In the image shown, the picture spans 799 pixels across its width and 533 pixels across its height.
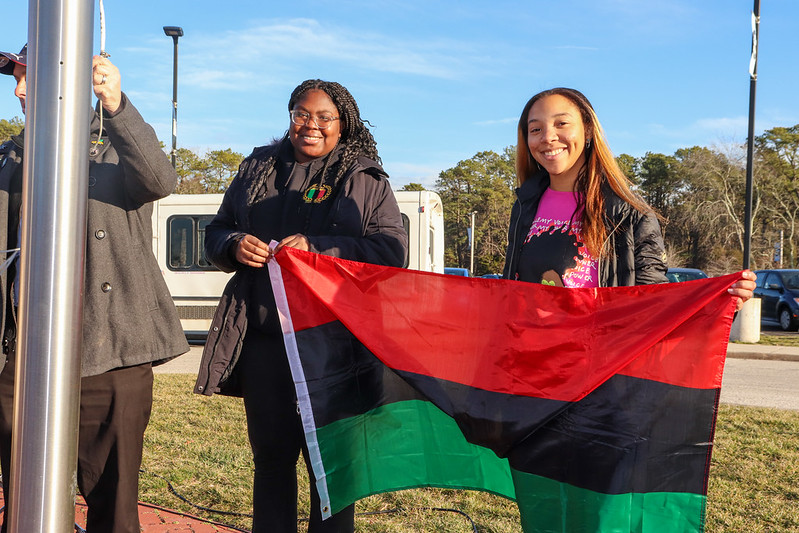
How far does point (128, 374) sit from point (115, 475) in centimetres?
37

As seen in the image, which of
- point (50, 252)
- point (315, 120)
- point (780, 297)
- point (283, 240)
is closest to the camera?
point (50, 252)

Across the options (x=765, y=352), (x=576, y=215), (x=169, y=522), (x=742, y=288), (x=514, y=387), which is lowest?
(x=765, y=352)

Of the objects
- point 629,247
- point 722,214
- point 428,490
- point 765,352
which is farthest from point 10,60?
point 722,214

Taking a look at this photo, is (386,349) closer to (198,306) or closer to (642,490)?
(642,490)

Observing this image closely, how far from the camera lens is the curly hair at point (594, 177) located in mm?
2672

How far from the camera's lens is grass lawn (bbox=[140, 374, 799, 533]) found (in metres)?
4.14

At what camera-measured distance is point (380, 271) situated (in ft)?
9.51

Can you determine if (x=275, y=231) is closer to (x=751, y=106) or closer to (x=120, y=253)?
(x=120, y=253)

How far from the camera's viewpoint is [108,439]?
A: 2.68 meters

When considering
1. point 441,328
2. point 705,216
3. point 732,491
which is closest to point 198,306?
point 732,491

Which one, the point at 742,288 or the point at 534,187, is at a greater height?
the point at 534,187

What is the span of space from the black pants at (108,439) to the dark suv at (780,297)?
62.8 ft

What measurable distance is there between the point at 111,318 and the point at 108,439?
1.45 ft

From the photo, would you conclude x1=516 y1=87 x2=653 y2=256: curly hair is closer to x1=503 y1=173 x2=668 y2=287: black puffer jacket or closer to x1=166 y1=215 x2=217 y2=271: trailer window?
x1=503 y1=173 x2=668 y2=287: black puffer jacket
